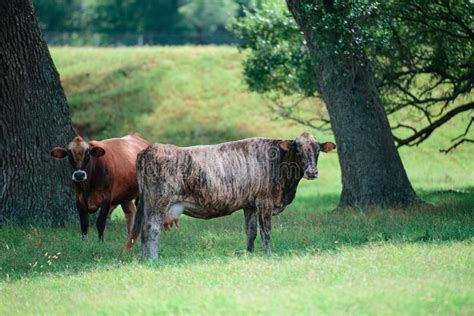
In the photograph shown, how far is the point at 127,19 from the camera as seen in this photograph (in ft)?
281

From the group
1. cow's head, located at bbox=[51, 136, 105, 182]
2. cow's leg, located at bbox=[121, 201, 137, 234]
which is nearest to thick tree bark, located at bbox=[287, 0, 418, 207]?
cow's leg, located at bbox=[121, 201, 137, 234]

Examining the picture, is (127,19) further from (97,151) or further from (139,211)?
(139,211)

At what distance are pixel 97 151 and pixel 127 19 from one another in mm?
70456

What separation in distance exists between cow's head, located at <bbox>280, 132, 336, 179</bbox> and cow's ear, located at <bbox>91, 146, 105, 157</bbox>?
370cm

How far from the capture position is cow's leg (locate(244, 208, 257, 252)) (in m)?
14.4

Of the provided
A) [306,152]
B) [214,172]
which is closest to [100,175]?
[214,172]

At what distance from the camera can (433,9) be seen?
20750 millimetres

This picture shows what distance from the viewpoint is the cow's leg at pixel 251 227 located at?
566 inches

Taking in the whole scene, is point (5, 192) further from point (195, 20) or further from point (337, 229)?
point (195, 20)

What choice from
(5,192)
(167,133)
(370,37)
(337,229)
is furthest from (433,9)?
(167,133)

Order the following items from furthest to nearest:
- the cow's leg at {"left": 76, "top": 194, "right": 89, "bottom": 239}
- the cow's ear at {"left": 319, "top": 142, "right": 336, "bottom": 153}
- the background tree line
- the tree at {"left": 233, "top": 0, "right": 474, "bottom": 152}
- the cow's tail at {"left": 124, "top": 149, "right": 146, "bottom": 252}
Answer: the background tree line, the tree at {"left": 233, "top": 0, "right": 474, "bottom": 152}, the cow's leg at {"left": 76, "top": 194, "right": 89, "bottom": 239}, the cow's ear at {"left": 319, "top": 142, "right": 336, "bottom": 153}, the cow's tail at {"left": 124, "top": 149, "right": 146, "bottom": 252}

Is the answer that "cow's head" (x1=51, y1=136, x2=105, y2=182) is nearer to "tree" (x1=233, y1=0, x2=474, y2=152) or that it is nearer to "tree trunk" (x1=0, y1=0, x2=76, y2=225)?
"tree trunk" (x1=0, y1=0, x2=76, y2=225)

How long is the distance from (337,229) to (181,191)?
141 inches

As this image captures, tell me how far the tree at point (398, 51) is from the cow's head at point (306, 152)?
5.54 metres
